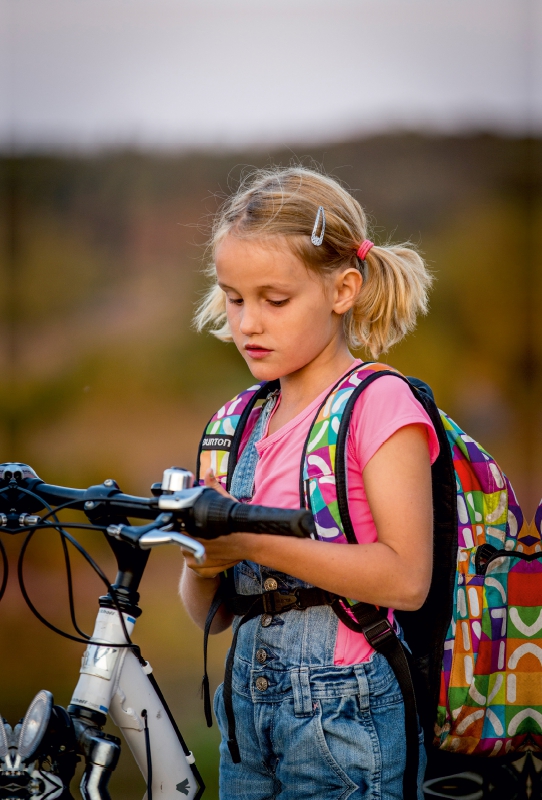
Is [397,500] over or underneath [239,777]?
over

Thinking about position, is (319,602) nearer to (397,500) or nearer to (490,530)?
(397,500)

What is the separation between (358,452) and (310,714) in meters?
0.54

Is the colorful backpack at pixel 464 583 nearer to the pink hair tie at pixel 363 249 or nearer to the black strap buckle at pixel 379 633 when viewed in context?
the black strap buckle at pixel 379 633

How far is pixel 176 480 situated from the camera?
1.36 metres

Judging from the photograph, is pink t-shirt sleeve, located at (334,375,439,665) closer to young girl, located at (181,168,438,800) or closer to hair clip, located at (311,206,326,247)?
young girl, located at (181,168,438,800)

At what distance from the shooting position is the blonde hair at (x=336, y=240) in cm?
176

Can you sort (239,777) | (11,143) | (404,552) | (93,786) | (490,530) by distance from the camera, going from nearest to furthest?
(93,786) < (404,552) < (239,777) < (490,530) < (11,143)

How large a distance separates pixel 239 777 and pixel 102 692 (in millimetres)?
457

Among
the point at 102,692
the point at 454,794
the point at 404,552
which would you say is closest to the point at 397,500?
the point at 404,552

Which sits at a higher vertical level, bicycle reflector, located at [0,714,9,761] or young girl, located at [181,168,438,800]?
young girl, located at [181,168,438,800]

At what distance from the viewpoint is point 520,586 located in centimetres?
202

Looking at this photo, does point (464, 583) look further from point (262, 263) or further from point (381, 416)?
point (262, 263)

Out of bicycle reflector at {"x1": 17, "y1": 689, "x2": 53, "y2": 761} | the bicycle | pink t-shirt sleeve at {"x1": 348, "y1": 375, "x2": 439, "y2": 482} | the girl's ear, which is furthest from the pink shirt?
bicycle reflector at {"x1": 17, "y1": 689, "x2": 53, "y2": 761}

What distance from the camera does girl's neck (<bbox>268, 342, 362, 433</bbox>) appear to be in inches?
71.6
